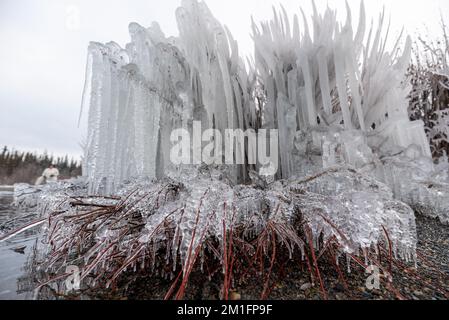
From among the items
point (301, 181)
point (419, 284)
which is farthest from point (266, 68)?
point (419, 284)

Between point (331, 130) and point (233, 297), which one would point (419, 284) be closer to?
→ point (233, 297)

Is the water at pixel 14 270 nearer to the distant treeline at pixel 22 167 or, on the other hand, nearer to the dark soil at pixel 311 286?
the dark soil at pixel 311 286

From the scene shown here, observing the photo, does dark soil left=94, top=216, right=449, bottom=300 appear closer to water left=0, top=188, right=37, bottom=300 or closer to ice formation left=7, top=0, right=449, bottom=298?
water left=0, top=188, right=37, bottom=300

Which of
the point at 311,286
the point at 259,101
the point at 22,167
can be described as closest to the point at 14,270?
the point at 311,286

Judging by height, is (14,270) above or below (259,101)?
below

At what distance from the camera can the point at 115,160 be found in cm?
Answer: 154

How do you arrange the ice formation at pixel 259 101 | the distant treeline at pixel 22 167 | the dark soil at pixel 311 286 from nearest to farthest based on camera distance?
the dark soil at pixel 311 286 < the ice formation at pixel 259 101 < the distant treeline at pixel 22 167

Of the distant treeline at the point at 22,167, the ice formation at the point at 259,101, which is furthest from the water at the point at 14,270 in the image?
the distant treeline at the point at 22,167

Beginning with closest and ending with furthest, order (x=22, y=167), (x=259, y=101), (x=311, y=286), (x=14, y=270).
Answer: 1. (x=311, y=286)
2. (x=14, y=270)
3. (x=259, y=101)
4. (x=22, y=167)

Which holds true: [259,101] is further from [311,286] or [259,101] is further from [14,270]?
[14,270]

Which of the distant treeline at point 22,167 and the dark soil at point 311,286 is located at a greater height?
the distant treeline at point 22,167

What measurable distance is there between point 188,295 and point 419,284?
0.72m
